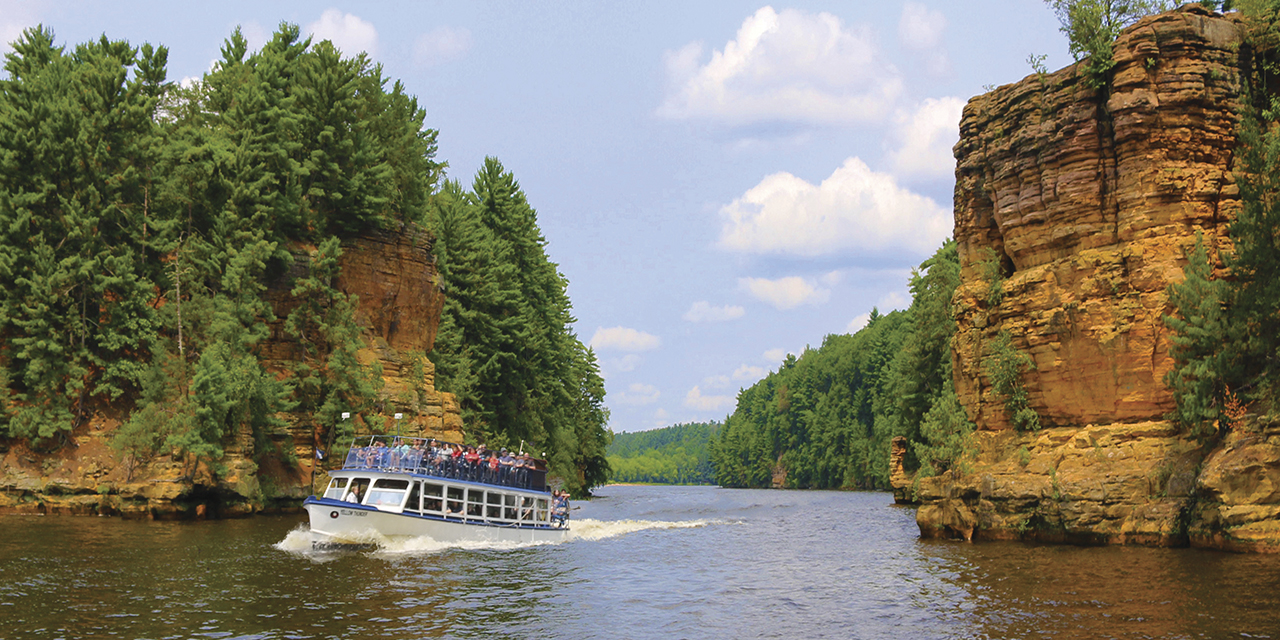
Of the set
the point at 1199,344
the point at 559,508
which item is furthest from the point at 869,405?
the point at 1199,344

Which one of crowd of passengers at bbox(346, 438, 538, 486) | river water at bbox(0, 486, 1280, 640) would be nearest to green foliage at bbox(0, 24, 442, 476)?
river water at bbox(0, 486, 1280, 640)

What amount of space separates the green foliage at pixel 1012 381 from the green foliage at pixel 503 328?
128 feet

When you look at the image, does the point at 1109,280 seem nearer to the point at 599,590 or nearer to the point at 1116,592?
the point at 1116,592

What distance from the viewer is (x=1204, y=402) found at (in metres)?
32.4

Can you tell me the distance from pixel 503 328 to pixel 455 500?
3985cm

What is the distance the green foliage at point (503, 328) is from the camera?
245 ft

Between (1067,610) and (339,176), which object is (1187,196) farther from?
(339,176)

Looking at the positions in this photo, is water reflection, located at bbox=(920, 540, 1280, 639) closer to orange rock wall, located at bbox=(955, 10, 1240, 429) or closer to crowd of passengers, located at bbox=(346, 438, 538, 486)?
orange rock wall, located at bbox=(955, 10, 1240, 429)

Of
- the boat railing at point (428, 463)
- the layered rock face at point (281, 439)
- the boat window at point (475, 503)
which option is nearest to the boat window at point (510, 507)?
the boat railing at point (428, 463)

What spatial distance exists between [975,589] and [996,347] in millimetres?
17044

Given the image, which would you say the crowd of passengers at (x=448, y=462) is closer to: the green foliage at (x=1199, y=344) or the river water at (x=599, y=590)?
the river water at (x=599, y=590)

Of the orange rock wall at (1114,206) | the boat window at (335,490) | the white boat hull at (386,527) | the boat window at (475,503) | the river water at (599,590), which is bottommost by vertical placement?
the river water at (599,590)

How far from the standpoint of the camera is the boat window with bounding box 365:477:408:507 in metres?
37.2

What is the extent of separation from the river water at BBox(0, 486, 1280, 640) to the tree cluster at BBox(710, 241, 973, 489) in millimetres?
13228
